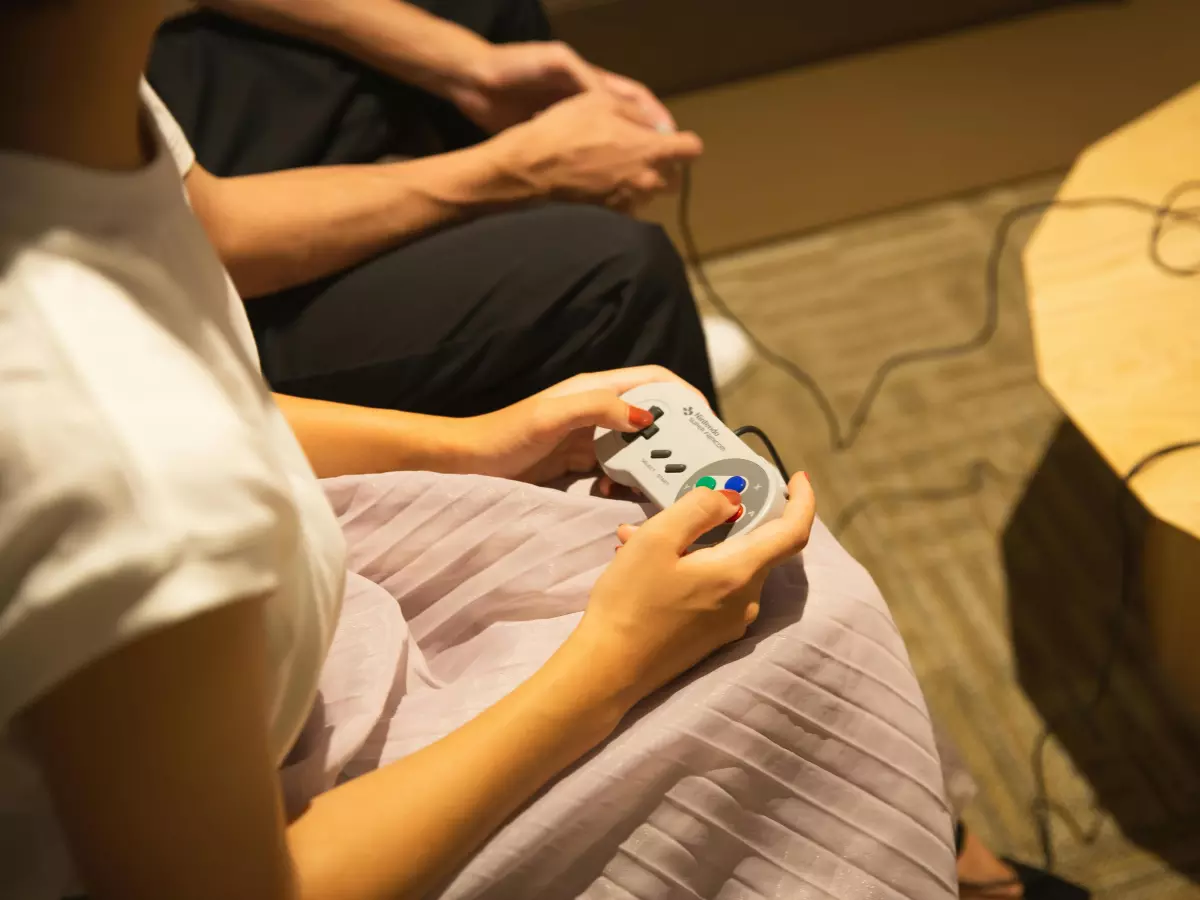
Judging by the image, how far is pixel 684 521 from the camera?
57cm

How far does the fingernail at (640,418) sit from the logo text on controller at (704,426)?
0.09 feet

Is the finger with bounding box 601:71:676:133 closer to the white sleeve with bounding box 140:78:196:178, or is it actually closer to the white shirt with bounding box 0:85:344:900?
the white sleeve with bounding box 140:78:196:178

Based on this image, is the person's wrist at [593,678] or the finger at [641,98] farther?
the finger at [641,98]

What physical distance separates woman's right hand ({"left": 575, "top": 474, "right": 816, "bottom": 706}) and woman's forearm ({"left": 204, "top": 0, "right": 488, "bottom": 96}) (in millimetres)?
552

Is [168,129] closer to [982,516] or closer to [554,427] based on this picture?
[554,427]

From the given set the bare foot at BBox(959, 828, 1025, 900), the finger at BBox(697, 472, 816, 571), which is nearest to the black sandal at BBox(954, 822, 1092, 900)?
the bare foot at BBox(959, 828, 1025, 900)

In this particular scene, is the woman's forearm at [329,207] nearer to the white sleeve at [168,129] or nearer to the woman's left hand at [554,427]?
the white sleeve at [168,129]

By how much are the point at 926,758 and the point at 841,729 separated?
0.06 metres

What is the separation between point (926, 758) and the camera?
1.98 feet

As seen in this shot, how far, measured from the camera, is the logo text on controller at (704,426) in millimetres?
658

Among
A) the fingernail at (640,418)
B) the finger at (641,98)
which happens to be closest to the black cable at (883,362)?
the finger at (641,98)

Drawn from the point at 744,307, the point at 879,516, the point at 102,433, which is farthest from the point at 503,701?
the point at 744,307

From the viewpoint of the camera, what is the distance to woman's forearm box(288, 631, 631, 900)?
A: 0.46 m

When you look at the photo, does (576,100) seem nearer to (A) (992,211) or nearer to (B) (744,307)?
(B) (744,307)
